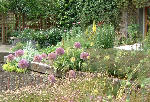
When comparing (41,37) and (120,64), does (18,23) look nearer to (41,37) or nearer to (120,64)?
(41,37)

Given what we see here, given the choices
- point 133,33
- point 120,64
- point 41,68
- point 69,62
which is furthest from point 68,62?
point 133,33

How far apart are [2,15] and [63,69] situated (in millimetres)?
8510

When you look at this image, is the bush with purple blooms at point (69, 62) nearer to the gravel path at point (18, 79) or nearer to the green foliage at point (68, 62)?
the green foliage at point (68, 62)

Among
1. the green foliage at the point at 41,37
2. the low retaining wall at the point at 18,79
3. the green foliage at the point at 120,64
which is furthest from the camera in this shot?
the green foliage at the point at 41,37

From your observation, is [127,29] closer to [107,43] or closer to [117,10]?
[117,10]

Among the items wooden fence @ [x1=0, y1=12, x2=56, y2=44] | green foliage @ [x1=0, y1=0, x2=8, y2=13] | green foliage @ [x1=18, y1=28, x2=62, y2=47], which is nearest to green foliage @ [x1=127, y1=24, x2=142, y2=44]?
green foliage @ [x1=18, y1=28, x2=62, y2=47]

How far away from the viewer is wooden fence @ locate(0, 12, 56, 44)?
1407 centimetres

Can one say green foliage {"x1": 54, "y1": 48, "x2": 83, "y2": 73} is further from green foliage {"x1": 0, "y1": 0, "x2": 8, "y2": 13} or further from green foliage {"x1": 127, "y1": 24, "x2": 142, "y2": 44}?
green foliage {"x1": 0, "y1": 0, "x2": 8, "y2": 13}

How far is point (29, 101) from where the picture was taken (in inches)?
153

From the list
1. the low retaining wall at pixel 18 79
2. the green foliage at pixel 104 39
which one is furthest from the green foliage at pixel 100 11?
the low retaining wall at pixel 18 79

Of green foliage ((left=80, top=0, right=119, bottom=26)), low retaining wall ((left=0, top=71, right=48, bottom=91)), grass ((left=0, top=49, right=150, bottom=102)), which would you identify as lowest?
low retaining wall ((left=0, top=71, right=48, bottom=91))

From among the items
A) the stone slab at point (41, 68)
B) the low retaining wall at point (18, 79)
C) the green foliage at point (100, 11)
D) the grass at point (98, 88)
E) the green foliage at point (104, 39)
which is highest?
the green foliage at point (100, 11)

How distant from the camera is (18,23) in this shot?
14.4 m

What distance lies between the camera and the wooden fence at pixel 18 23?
14070 mm
